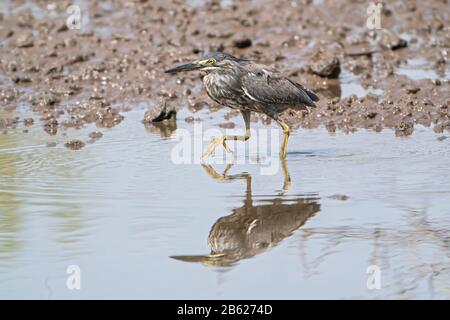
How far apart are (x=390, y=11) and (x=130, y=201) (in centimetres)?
933

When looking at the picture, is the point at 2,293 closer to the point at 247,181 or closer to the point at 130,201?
the point at 130,201

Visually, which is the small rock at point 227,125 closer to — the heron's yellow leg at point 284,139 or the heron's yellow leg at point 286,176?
the heron's yellow leg at point 284,139

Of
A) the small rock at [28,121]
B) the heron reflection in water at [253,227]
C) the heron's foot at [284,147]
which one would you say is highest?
the small rock at [28,121]

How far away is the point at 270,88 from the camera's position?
38.1 ft

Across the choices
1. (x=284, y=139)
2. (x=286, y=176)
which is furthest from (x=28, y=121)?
(x=286, y=176)

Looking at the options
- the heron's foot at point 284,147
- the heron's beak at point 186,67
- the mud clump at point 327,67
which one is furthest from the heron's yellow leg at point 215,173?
the mud clump at point 327,67

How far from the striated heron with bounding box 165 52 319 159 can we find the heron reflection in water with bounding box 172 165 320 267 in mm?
1766

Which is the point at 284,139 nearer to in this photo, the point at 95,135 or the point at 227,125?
the point at 227,125

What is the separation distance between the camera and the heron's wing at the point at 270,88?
11531 mm

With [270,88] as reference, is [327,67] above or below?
above

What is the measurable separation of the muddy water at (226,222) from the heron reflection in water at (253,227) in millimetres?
15

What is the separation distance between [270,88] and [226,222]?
3.01 metres

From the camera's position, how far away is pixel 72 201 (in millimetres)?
9570

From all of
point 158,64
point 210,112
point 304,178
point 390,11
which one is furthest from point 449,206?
point 390,11
